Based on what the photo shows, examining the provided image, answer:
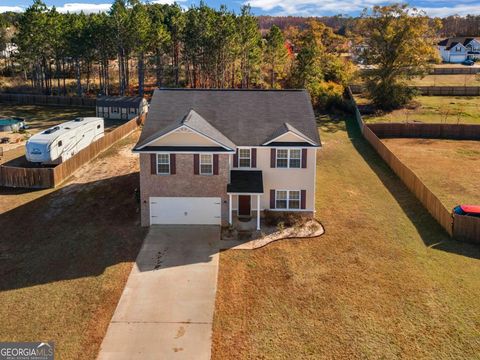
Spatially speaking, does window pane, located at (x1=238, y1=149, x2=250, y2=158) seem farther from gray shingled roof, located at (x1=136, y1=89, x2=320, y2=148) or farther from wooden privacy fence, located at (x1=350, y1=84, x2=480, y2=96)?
wooden privacy fence, located at (x1=350, y1=84, x2=480, y2=96)

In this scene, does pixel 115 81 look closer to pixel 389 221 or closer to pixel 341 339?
pixel 389 221

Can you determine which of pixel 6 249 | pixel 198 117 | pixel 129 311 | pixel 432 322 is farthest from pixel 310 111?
A: pixel 6 249

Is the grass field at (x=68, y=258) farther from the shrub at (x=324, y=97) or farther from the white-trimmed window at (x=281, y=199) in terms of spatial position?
the shrub at (x=324, y=97)

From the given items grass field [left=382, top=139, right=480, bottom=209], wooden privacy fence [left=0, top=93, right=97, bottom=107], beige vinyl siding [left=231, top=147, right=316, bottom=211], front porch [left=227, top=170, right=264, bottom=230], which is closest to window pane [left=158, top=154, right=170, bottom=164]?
front porch [left=227, top=170, right=264, bottom=230]

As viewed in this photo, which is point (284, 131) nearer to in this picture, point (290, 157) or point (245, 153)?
point (290, 157)

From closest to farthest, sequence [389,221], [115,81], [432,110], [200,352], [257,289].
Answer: [200,352], [257,289], [389,221], [432,110], [115,81]
